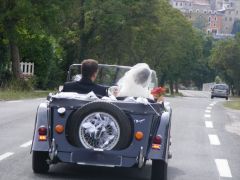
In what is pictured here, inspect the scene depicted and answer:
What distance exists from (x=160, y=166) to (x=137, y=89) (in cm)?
112

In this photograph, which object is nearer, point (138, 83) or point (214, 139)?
point (138, 83)

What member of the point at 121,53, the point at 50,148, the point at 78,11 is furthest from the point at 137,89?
the point at 121,53

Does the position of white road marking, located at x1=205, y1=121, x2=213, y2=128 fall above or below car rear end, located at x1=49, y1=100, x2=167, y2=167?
below

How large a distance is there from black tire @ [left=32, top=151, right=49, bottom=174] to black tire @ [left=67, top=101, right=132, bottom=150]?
69cm

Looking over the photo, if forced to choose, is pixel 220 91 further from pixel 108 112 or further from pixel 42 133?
pixel 108 112

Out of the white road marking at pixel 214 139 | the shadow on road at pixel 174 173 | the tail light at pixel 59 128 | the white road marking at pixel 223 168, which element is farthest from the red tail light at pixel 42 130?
the white road marking at pixel 214 139

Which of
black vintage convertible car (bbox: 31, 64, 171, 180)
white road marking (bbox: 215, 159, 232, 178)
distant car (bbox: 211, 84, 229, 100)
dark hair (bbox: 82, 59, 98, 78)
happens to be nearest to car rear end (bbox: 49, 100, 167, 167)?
black vintage convertible car (bbox: 31, 64, 171, 180)

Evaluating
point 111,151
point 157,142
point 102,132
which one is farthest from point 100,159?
point 157,142

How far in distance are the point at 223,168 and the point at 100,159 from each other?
2.86m

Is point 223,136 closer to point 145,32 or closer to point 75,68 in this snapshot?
point 75,68

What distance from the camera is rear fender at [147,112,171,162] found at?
8156mm

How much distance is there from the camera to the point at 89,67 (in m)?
8.84

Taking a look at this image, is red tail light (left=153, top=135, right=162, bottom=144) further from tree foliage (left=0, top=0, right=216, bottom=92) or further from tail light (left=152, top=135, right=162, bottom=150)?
tree foliage (left=0, top=0, right=216, bottom=92)

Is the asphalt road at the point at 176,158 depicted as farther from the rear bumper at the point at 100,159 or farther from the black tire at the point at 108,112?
the black tire at the point at 108,112
